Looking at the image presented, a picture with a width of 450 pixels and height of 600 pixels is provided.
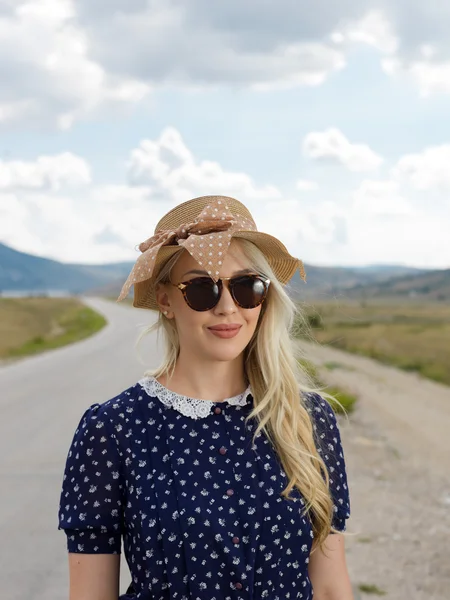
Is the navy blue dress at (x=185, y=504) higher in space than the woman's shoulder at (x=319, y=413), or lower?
lower

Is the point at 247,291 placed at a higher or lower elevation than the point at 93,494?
higher

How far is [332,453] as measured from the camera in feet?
7.55

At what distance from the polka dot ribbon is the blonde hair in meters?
0.06

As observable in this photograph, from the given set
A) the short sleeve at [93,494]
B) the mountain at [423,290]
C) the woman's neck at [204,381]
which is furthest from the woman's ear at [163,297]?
the mountain at [423,290]

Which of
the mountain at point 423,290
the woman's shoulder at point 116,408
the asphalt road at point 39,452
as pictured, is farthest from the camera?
the mountain at point 423,290

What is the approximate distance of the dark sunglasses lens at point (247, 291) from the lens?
227 centimetres

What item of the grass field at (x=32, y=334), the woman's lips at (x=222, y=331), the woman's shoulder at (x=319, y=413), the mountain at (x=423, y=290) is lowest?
the mountain at (x=423, y=290)

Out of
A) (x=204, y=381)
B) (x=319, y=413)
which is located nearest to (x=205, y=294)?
(x=204, y=381)

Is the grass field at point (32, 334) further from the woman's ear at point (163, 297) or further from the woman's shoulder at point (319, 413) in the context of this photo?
the woman's shoulder at point (319, 413)

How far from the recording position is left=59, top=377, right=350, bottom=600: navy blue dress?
2.04 m

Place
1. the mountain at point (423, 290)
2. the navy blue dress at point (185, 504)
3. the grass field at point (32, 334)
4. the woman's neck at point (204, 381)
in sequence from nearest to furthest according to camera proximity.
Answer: the navy blue dress at point (185, 504) < the woman's neck at point (204, 381) < the grass field at point (32, 334) < the mountain at point (423, 290)

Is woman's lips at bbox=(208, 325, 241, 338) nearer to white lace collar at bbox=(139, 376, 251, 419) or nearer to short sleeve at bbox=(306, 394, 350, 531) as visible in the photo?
white lace collar at bbox=(139, 376, 251, 419)

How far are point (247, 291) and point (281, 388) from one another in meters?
0.30

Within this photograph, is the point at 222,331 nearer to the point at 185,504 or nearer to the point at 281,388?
the point at 281,388
